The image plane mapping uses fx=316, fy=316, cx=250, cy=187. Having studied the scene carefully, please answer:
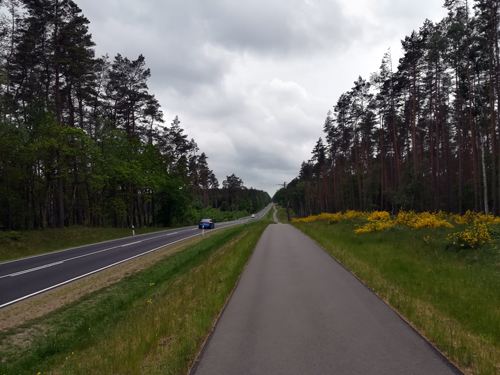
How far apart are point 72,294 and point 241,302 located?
18.4ft

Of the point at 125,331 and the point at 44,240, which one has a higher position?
the point at 44,240

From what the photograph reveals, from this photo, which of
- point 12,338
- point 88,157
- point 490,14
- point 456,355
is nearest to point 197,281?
point 12,338

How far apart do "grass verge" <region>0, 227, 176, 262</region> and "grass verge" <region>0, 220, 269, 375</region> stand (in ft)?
37.8

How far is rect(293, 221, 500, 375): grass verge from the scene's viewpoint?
15.3 feet

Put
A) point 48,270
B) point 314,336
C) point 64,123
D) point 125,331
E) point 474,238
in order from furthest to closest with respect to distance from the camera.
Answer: point 64,123 < point 48,270 < point 474,238 < point 125,331 < point 314,336

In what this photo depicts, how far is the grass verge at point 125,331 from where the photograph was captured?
4551 millimetres

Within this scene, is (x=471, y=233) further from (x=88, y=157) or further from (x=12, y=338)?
(x=88, y=157)

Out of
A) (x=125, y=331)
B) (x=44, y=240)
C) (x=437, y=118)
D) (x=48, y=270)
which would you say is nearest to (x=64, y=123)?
(x=44, y=240)

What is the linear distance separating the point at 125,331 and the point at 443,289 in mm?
7160

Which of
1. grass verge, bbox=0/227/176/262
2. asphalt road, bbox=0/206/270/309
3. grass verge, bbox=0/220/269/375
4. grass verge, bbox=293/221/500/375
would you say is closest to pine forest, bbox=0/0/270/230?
grass verge, bbox=0/227/176/262

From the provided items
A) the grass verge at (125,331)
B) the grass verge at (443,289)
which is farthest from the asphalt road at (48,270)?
the grass verge at (443,289)

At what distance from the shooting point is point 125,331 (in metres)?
5.93

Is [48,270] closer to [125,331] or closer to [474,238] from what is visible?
[125,331]

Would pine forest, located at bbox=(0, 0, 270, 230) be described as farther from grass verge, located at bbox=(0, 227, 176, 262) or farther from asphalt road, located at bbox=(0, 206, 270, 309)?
asphalt road, located at bbox=(0, 206, 270, 309)
